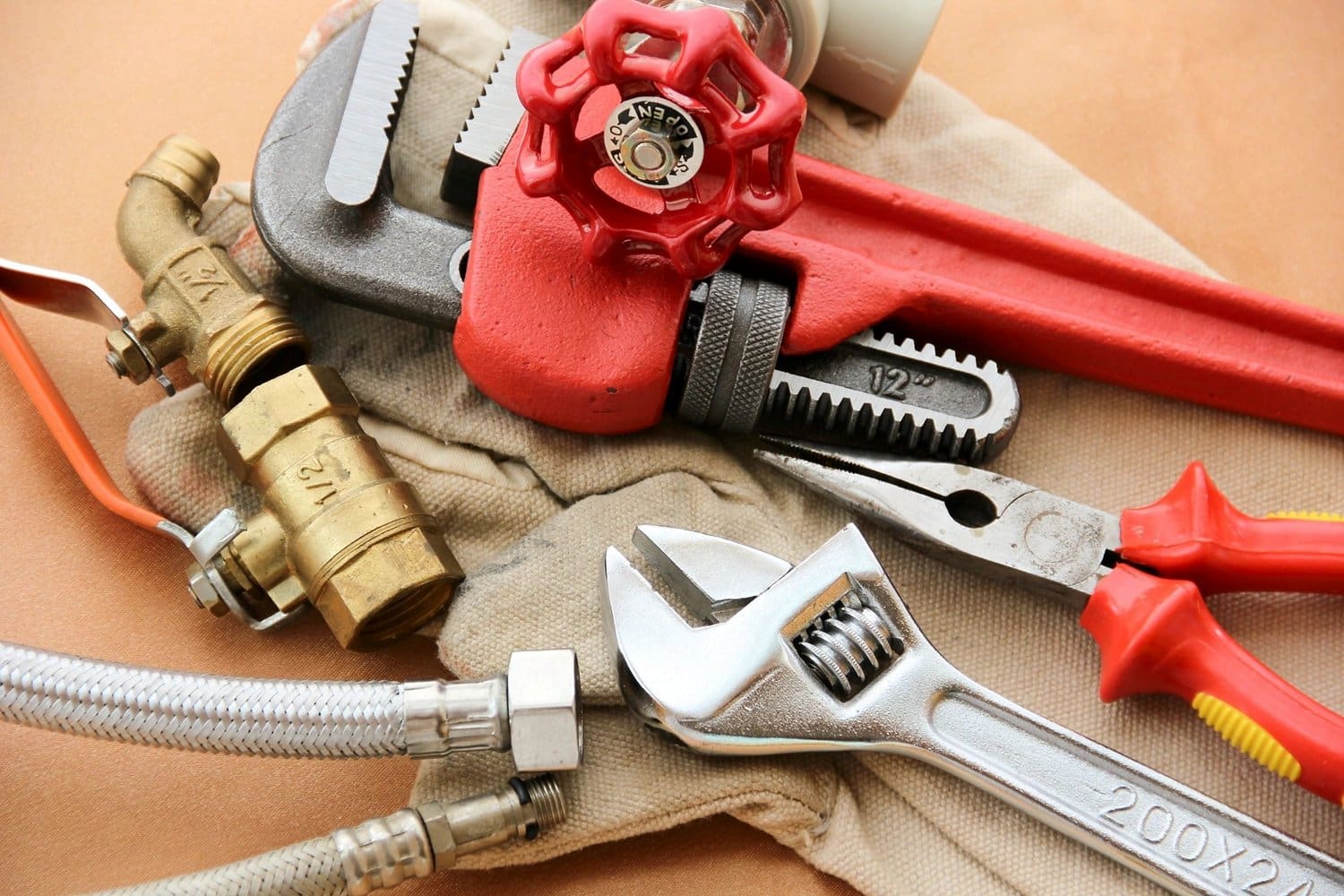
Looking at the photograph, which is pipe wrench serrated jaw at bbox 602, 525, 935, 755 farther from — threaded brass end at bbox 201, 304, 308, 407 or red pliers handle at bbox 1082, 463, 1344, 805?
threaded brass end at bbox 201, 304, 308, 407

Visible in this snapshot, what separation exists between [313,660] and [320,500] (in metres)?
0.22

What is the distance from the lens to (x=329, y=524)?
1.09 metres

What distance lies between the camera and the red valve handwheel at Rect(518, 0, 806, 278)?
97 centimetres

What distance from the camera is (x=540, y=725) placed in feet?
3.41

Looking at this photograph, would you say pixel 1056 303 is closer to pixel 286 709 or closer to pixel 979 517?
pixel 979 517

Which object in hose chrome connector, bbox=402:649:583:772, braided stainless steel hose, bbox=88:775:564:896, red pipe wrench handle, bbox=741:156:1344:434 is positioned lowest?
braided stainless steel hose, bbox=88:775:564:896

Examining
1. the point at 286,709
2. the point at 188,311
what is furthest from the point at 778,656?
the point at 188,311

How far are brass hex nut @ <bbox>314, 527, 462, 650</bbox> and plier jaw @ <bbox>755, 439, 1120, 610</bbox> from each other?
15.6 inches

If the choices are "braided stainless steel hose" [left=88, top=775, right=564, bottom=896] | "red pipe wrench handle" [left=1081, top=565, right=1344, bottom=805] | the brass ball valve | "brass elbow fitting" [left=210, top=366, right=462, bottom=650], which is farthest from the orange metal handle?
"red pipe wrench handle" [left=1081, top=565, right=1344, bottom=805]

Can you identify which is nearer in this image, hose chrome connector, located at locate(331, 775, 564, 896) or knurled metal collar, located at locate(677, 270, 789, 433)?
hose chrome connector, located at locate(331, 775, 564, 896)

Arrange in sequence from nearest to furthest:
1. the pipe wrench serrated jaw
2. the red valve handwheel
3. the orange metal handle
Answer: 1. the red valve handwheel
2. the pipe wrench serrated jaw
3. the orange metal handle

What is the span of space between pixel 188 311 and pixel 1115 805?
1.06 m

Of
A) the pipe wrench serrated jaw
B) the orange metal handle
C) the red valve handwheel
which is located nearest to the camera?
the red valve handwheel

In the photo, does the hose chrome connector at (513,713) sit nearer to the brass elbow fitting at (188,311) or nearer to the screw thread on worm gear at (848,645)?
the screw thread on worm gear at (848,645)
